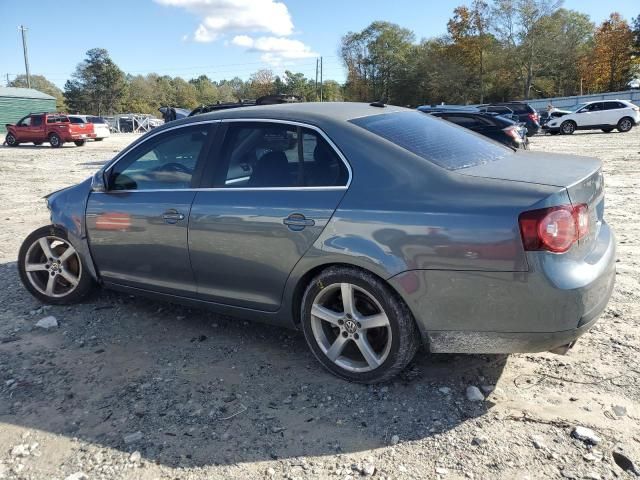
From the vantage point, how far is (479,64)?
67125mm

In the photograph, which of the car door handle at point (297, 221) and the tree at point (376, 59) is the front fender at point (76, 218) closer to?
the car door handle at point (297, 221)

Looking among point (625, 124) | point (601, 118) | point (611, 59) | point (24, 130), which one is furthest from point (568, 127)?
point (611, 59)

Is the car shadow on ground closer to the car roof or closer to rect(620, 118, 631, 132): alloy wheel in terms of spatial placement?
the car roof

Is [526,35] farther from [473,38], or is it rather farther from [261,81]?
[261,81]

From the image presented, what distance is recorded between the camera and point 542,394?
3.09m

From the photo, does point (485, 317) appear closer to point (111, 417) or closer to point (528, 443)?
point (528, 443)

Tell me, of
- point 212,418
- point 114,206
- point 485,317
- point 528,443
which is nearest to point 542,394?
point 528,443

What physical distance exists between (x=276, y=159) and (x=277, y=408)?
1.54 meters

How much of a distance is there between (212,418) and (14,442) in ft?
3.35

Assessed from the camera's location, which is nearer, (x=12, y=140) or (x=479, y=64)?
(x=12, y=140)

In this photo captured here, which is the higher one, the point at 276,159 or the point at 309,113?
the point at 309,113

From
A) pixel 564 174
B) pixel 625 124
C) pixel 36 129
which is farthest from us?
pixel 36 129

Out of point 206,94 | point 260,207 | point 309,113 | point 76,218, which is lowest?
point 76,218

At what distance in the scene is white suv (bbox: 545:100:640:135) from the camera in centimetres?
2731
